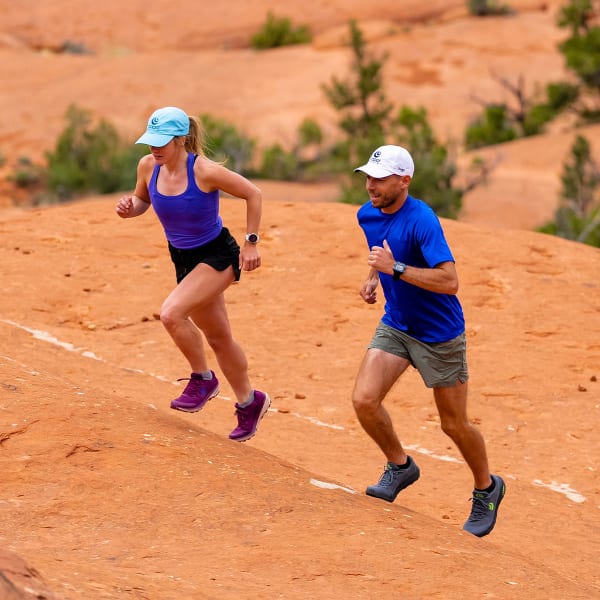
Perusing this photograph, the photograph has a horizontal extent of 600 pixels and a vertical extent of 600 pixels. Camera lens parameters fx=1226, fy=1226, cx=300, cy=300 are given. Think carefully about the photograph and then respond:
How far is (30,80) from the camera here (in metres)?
37.0

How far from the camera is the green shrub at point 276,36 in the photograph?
4172cm

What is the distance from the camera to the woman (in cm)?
595

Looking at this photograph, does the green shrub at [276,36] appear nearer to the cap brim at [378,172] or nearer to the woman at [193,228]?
the woman at [193,228]

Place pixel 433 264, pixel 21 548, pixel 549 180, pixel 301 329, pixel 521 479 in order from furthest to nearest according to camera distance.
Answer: pixel 549 180 → pixel 301 329 → pixel 521 479 → pixel 433 264 → pixel 21 548

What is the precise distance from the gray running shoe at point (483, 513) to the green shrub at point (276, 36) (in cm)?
3686

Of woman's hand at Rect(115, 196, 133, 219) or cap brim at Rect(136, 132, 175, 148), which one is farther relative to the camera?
woman's hand at Rect(115, 196, 133, 219)

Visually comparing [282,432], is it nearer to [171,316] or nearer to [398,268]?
[171,316]

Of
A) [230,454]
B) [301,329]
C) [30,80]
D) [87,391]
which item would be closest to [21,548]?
[230,454]

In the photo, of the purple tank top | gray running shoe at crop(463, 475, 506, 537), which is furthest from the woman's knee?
gray running shoe at crop(463, 475, 506, 537)

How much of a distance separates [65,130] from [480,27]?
1619 cm

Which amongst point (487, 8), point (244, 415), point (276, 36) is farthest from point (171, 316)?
point (487, 8)

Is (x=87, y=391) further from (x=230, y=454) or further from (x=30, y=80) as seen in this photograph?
(x=30, y=80)

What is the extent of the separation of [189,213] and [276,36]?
1448 inches

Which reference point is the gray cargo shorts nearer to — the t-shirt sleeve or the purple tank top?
the t-shirt sleeve
